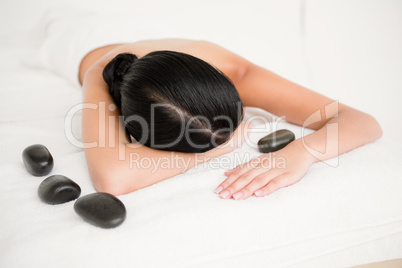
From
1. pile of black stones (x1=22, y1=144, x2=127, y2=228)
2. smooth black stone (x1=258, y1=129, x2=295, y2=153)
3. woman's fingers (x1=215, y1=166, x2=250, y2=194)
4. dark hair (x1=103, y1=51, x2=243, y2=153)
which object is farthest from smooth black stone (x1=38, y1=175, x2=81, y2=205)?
smooth black stone (x1=258, y1=129, x2=295, y2=153)

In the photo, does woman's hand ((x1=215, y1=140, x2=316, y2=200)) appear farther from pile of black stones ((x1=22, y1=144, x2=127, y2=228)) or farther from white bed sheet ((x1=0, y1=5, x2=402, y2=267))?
pile of black stones ((x1=22, y1=144, x2=127, y2=228))

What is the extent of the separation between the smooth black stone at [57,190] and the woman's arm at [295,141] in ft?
1.13

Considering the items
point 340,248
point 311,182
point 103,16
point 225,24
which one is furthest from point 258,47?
point 340,248

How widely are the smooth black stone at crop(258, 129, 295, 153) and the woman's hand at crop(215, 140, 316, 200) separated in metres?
0.07

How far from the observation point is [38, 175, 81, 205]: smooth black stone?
0.88m

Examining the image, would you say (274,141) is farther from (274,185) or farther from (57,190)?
(57,190)

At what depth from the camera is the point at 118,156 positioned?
3.37 ft

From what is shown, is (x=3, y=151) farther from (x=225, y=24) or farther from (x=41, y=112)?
(x=225, y=24)

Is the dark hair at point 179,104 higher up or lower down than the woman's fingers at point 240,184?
higher up

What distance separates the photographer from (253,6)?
2.42m

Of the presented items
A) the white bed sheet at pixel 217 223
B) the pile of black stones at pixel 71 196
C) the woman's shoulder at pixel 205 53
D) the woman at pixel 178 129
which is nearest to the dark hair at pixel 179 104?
the woman at pixel 178 129

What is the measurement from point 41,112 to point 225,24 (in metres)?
1.30

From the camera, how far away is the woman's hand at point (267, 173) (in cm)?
91

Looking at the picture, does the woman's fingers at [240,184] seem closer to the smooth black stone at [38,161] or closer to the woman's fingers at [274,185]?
the woman's fingers at [274,185]
